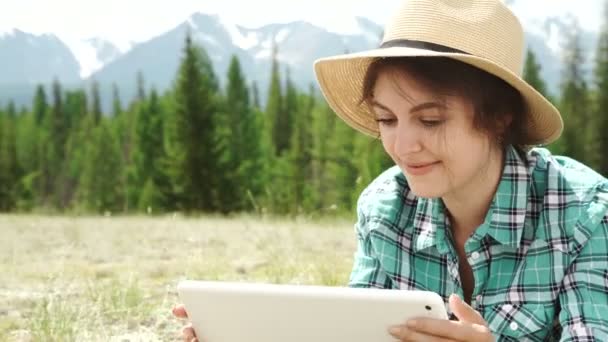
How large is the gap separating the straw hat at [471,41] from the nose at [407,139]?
163 mm

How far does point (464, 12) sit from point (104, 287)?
2.26 metres

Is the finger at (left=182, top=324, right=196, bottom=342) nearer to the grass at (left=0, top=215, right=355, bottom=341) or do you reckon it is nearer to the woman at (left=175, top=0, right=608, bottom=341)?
the woman at (left=175, top=0, right=608, bottom=341)

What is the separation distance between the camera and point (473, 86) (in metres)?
1.92

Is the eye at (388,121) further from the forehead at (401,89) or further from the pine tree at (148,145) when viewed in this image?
the pine tree at (148,145)

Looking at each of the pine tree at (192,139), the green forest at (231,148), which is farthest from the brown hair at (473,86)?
the pine tree at (192,139)

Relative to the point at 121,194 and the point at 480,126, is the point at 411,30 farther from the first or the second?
the point at 121,194

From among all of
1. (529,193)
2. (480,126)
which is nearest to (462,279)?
(529,193)

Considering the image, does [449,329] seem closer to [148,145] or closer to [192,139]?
[192,139]

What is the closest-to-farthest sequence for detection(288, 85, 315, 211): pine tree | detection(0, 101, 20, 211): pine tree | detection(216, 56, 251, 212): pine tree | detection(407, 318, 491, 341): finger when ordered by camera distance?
detection(407, 318, 491, 341): finger, detection(216, 56, 251, 212): pine tree, detection(288, 85, 315, 211): pine tree, detection(0, 101, 20, 211): pine tree

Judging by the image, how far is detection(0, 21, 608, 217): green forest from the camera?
3353cm

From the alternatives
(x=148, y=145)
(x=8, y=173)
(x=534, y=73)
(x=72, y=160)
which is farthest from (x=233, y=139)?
(x=72, y=160)

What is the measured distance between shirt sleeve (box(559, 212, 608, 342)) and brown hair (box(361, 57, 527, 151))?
32 cm

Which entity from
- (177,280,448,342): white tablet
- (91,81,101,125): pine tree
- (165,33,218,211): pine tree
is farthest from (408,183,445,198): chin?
(91,81,101,125): pine tree

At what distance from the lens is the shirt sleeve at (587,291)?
1865 millimetres
